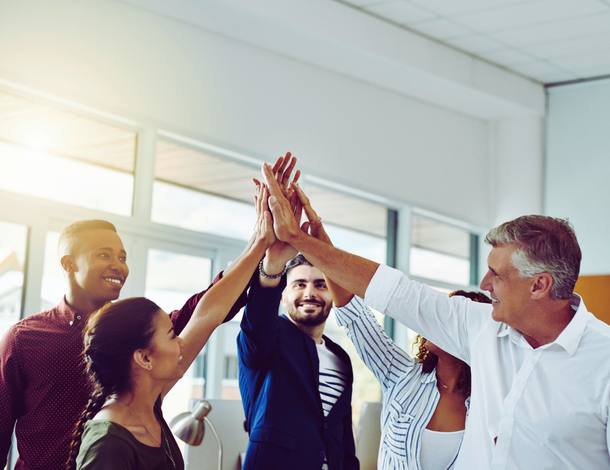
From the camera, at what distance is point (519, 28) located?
5074 millimetres

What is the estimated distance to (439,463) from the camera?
2135 mm

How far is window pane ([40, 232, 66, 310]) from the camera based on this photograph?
3654mm

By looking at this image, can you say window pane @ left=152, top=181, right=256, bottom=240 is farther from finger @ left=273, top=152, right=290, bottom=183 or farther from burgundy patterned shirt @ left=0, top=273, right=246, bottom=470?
burgundy patterned shirt @ left=0, top=273, right=246, bottom=470

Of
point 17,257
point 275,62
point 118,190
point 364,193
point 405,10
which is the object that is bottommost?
point 17,257

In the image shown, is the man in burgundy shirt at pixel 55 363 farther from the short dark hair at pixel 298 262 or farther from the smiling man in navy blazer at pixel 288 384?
the short dark hair at pixel 298 262

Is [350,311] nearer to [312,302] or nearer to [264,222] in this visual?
[312,302]

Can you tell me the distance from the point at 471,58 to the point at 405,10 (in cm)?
106

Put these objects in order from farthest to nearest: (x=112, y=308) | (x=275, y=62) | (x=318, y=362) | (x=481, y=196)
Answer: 1. (x=481, y=196)
2. (x=275, y=62)
3. (x=318, y=362)
4. (x=112, y=308)

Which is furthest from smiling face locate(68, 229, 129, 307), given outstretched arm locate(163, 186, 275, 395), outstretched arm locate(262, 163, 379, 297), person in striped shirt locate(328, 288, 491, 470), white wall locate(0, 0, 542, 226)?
white wall locate(0, 0, 542, 226)

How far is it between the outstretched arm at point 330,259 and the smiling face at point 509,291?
338 mm

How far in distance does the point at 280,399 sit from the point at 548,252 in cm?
96

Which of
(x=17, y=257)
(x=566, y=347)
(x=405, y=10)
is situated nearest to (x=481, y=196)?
(x=405, y=10)

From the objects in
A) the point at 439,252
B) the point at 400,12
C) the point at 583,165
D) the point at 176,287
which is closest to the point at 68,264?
the point at 176,287

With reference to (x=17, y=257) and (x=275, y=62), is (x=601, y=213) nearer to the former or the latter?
(x=275, y=62)
